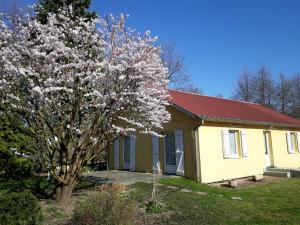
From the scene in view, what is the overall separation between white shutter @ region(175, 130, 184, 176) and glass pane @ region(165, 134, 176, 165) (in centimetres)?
52

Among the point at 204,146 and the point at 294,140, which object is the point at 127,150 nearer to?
the point at 204,146

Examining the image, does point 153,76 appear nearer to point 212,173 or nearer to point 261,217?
point 261,217

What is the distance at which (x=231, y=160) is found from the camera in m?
13.5

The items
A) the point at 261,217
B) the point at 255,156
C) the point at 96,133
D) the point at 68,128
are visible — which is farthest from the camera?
the point at 255,156

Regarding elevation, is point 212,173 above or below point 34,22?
below

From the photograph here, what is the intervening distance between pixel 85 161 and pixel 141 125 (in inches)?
78.6

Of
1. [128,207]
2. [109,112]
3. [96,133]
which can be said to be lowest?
[128,207]

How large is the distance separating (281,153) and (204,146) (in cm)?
766

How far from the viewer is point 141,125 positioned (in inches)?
358

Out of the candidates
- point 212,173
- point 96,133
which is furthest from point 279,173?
point 96,133

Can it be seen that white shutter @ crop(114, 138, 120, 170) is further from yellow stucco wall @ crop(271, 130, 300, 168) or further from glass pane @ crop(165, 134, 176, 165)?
yellow stucco wall @ crop(271, 130, 300, 168)

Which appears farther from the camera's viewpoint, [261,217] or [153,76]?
[153,76]

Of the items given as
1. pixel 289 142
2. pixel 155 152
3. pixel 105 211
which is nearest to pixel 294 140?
pixel 289 142

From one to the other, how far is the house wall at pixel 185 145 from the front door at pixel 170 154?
0.20 m
